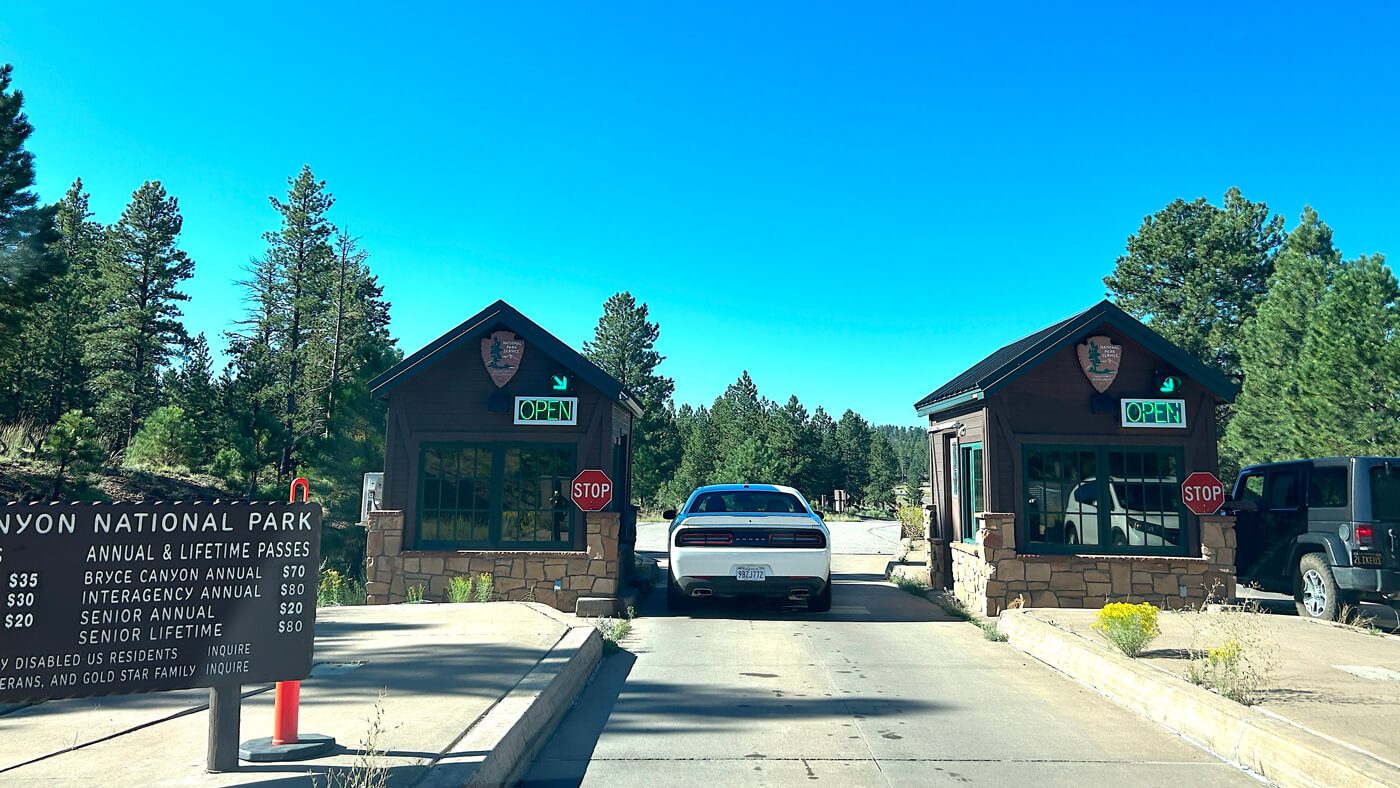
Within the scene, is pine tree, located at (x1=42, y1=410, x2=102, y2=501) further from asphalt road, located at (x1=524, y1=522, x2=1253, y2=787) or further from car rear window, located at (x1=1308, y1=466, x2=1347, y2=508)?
car rear window, located at (x1=1308, y1=466, x2=1347, y2=508)

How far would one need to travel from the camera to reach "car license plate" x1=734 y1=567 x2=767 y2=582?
10070 millimetres

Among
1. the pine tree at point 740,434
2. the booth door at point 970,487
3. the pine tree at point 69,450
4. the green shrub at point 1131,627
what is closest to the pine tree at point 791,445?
the pine tree at point 740,434

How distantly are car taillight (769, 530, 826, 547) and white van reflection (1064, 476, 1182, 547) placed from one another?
3.96m

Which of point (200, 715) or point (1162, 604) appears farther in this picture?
point (1162, 604)

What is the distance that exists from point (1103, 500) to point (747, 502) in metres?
4.89

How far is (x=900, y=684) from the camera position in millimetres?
7094

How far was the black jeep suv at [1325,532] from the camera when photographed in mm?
9500

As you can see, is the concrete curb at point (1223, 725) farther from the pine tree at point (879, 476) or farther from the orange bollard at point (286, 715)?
the pine tree at point (879, 476)

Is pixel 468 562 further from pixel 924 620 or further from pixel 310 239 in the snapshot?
pixel 310 239

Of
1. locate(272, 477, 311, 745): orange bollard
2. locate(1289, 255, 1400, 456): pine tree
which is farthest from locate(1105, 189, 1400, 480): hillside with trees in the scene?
locate(272, 477, 311, 745): orange bollard

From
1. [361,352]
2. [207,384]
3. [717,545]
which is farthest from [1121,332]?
[207,384]

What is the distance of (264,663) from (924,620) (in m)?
8.75

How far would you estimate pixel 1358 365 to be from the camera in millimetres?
20266

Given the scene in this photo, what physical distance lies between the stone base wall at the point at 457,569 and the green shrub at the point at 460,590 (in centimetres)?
20
